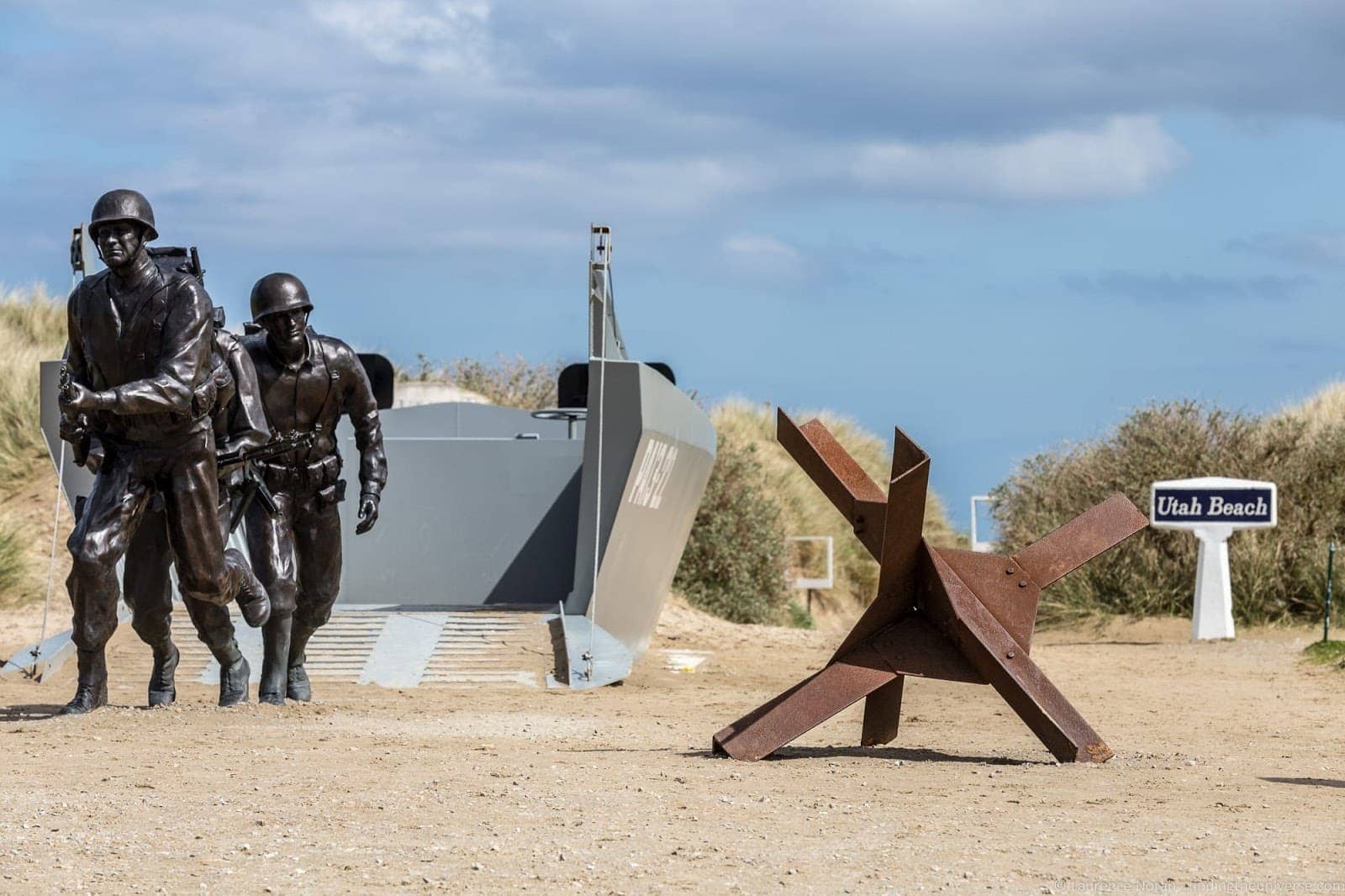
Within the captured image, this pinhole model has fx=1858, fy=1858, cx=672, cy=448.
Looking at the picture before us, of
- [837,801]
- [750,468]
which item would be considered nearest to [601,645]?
[837,801]

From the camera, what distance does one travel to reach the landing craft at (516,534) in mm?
11586

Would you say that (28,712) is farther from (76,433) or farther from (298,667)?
(76,433)

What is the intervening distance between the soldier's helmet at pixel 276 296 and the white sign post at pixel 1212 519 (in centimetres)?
849

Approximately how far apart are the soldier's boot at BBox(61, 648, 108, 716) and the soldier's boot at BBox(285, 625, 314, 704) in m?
1.29

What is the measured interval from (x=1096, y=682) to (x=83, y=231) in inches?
276

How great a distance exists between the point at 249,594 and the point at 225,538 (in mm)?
393

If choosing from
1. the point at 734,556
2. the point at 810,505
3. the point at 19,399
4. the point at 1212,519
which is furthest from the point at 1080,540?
the point at 810,505

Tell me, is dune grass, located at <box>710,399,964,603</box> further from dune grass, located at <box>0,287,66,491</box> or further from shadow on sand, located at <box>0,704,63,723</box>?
shadow on sand, located at <box>0,704,63,723</box>

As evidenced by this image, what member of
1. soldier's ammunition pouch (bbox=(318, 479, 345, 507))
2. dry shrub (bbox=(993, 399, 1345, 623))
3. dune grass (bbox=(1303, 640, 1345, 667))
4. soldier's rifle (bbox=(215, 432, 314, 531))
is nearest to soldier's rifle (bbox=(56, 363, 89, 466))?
soldier's rifle (bbox=(215, 432, 314, 531))

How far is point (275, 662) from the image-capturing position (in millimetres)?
9234

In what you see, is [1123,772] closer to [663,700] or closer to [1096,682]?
[663,700]

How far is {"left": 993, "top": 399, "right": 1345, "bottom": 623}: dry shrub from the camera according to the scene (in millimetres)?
17391

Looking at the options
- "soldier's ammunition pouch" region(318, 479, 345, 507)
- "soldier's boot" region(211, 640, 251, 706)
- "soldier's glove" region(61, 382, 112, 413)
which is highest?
"soldier's glove" region(61, 382, 112, 413)

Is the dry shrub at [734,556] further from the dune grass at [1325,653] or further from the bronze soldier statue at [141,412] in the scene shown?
the bronze soldier statue at [141,412]
